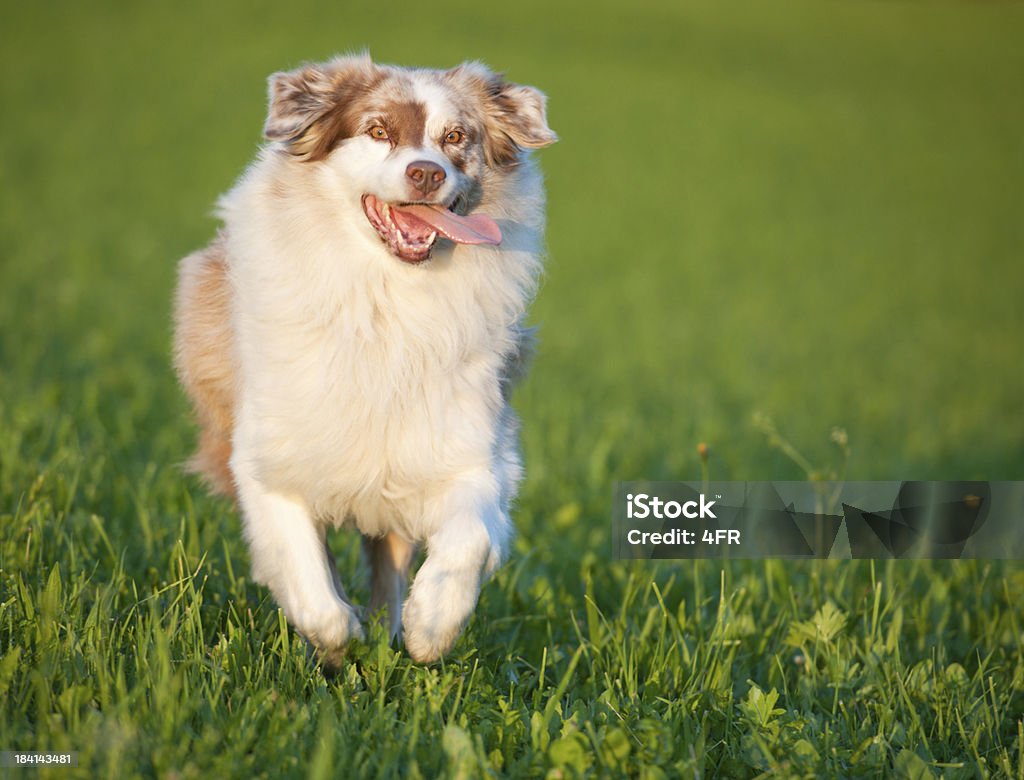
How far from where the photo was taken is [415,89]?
4164 millimetres

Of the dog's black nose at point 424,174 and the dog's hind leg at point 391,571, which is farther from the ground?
the dog's black nose at point 424,174

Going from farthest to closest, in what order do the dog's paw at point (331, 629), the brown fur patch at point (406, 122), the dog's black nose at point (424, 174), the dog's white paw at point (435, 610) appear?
the brown fur patch at point (406, 122), the dog's black nose at point (424, 174), the dog's paw at point (331, 629), the dog's white paw at point (435, 610)

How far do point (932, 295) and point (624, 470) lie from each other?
47.9 ft

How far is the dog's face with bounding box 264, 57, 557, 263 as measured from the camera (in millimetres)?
3930

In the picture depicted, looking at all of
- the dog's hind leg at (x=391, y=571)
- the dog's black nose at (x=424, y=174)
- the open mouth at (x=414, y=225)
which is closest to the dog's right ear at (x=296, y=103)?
the open mouth at (x=414, y=225)

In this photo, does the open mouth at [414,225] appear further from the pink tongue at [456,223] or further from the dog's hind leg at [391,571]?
the dog's hind leg at [391,571]

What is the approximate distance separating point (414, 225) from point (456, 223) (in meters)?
0.17

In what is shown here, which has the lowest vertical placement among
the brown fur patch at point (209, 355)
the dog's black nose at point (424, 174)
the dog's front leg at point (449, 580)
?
the dog's front leg at point (449, 580)

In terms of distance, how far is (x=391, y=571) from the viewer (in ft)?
15.5

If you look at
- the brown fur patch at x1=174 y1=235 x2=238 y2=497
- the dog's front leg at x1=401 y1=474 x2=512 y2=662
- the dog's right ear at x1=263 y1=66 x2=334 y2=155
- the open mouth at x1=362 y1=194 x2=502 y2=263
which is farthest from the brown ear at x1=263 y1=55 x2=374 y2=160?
the dog's front leg at x1=401 y1=474 x2=512 y2=662

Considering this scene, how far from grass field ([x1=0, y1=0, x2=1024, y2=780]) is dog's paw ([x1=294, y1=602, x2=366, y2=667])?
0.20ft

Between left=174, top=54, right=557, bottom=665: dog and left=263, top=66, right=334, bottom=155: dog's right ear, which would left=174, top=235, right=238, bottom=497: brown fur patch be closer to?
left=174, top=54, right=557, bottom=665: dog

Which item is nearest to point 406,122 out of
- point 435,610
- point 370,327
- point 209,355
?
point 370,327

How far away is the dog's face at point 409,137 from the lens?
3930 millimetres
